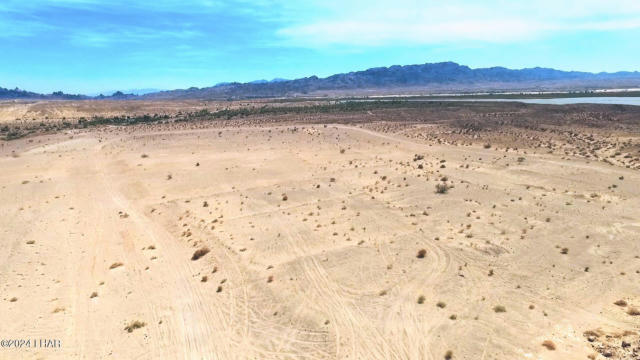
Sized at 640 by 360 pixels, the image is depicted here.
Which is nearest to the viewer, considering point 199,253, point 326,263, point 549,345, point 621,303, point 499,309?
point 549,345

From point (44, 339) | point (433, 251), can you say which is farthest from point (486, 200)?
point (44, 339)

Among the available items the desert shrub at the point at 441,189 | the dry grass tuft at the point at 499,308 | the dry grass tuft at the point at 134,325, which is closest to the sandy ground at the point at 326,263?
the dry grass tuft at the point at 134,325

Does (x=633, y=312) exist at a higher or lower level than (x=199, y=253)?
lower

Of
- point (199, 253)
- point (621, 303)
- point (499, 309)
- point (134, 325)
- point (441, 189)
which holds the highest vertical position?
point (441, 189)

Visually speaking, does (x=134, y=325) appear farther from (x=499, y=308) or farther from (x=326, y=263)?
(x=499, y=308)

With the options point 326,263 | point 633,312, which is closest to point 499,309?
point 633,312

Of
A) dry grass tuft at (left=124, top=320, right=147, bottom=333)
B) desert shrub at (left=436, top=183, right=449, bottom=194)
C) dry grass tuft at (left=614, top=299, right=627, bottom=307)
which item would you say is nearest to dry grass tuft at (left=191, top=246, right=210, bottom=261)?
dry grass tuft at (left=124, top=320, right=147, bottom=333)

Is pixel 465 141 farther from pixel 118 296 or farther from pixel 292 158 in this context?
pixel 118 296

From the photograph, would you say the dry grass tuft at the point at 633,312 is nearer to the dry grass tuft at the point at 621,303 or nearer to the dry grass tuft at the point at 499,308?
the dry grass tuft at the point at 621,303
